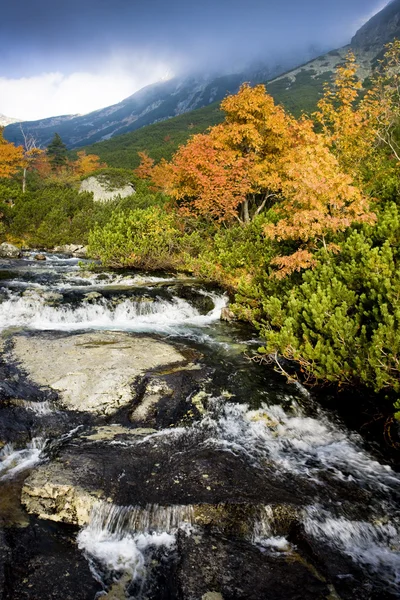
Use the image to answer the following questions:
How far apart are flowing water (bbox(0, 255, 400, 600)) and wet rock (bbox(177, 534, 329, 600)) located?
0.10 ft

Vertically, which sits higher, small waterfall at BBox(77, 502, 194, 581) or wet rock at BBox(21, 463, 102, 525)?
wet rock at BBox(21, 463, 102, 525)

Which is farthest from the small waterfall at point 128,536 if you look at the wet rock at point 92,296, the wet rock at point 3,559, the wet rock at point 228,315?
the wet rock at point 92,296

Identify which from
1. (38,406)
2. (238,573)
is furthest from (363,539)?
(38,406)

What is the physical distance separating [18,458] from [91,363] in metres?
2.53

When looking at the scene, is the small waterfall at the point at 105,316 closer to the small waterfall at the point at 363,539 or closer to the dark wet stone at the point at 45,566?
the dark wet stone at the point at 45,566

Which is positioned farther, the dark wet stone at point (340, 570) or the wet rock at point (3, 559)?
the dark wet stone at point (340, 570)

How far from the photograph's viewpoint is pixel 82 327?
10891 millimetres

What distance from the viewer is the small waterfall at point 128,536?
3.84 meters

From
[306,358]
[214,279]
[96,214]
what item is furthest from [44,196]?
[306,358]

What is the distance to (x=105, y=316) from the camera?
39.2ft

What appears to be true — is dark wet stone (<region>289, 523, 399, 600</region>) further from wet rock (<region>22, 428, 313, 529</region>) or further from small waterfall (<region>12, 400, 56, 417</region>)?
small waterfall (<region>12, 400, 56, 417</region>)

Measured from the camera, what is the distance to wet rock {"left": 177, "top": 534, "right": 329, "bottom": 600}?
3482mm

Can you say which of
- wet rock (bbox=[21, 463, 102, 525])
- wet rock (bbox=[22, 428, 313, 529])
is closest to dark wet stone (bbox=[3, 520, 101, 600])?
wet rock (bbox=[21, 463, 102, 525])

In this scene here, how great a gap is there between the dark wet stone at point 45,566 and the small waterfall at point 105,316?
6.85 meters
